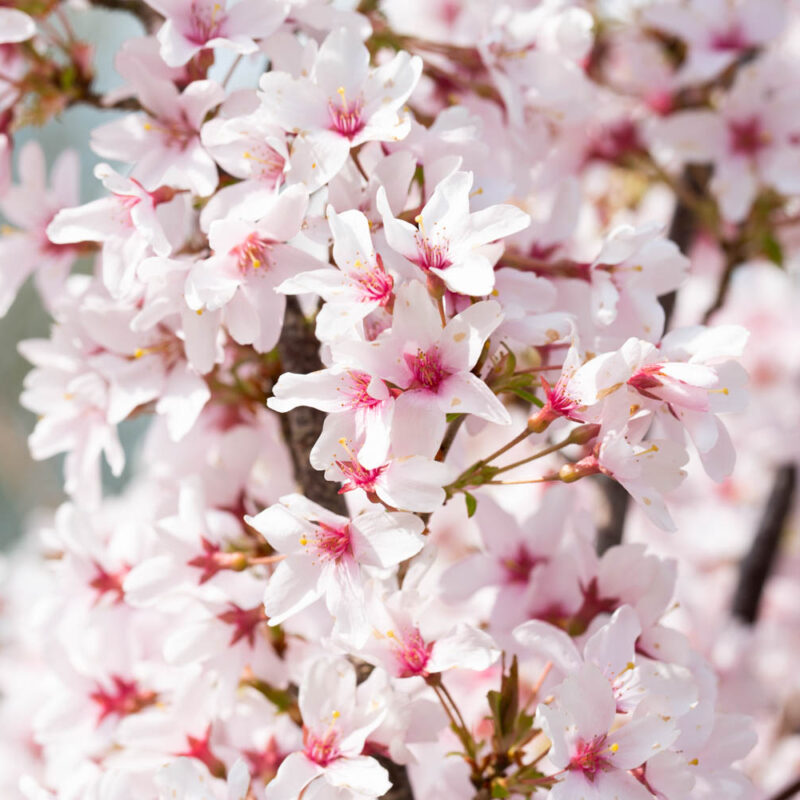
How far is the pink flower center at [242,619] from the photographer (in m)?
0.94

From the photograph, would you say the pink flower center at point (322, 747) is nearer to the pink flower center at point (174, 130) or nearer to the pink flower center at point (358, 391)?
the pink flower center at point (358, 391)

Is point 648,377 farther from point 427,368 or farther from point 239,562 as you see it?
point 239,562

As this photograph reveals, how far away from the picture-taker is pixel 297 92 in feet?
2.73

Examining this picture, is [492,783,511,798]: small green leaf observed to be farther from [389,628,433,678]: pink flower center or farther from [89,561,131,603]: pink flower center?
[89,561,131,603]: pink flower center

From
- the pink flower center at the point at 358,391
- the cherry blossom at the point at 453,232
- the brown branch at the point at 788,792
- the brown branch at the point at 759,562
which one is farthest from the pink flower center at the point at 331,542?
the brown branch at the point at 759,562

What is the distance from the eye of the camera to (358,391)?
0.75 m

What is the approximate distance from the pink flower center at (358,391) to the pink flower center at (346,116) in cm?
21

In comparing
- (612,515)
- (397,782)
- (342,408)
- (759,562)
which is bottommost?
(759,562)

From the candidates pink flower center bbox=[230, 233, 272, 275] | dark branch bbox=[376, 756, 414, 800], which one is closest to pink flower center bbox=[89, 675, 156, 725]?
dark branch bbox=[376, 756, 414, 800]

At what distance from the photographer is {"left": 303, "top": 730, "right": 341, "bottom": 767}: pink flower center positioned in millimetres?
811

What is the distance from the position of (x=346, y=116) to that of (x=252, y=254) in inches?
5.6

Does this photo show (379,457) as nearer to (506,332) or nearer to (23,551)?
(506,332)

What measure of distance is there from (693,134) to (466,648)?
101 centimetres

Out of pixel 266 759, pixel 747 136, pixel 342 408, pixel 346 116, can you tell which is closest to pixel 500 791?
pixel 266 759
